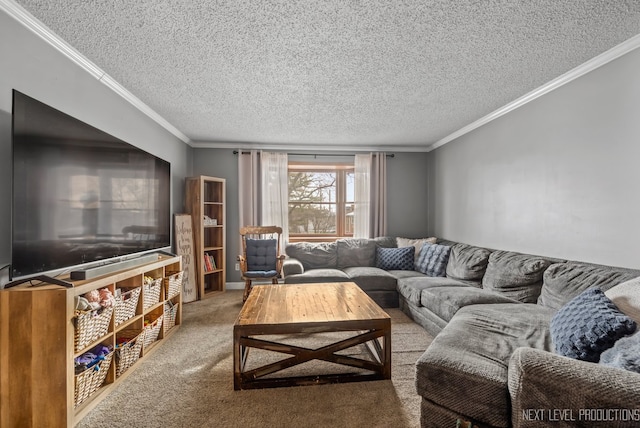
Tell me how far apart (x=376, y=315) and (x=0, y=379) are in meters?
2.19

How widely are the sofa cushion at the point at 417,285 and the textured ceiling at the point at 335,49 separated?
195 centimetres

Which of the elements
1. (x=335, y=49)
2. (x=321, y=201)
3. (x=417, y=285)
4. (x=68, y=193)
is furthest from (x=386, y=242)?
(x=68, y=193)

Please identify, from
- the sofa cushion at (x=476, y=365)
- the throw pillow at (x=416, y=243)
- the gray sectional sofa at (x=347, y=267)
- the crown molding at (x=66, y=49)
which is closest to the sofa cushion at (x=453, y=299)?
the sofa cushion at (x=476, y=365)

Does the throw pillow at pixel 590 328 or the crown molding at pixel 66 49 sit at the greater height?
the crown molding at pixel 66 49

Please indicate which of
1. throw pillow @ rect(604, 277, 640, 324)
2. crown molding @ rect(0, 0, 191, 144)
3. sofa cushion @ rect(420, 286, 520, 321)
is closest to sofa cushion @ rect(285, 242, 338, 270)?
sofa cushion @ rect(420, 286, 520, 321)

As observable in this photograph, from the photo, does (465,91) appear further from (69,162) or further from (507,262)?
(69,162)

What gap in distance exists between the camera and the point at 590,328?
150 cm

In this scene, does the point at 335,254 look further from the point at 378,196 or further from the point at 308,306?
the point at 308,306

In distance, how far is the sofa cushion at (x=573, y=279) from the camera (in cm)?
211

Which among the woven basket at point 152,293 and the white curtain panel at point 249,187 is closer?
the woven basket at point 152,293

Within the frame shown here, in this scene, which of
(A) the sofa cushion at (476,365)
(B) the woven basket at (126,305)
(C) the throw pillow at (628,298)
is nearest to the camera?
(A) the sofa cushion at (476,365)

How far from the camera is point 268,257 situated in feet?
15.0

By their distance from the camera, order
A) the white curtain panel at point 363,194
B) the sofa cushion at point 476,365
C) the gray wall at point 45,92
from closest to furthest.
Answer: the sofa cushion at point 476,365
the gray wall at point 45,92
the white curtain panel at point 363,194

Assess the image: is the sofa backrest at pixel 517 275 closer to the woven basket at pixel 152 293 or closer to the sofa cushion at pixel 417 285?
the sofa cushion at pixel 417 285
